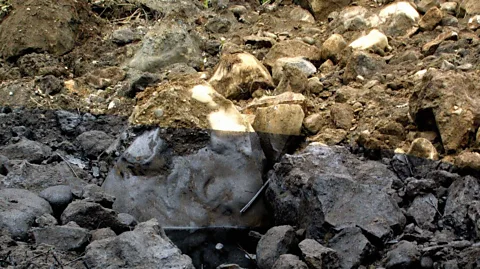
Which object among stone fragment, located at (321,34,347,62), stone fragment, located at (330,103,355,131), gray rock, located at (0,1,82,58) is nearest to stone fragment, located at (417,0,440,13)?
stone fragment, located at (321,34,347,62)

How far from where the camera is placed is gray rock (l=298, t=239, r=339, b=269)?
2988 mm

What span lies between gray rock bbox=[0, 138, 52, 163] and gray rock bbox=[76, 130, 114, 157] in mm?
268

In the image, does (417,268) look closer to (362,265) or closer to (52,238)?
(362,265)

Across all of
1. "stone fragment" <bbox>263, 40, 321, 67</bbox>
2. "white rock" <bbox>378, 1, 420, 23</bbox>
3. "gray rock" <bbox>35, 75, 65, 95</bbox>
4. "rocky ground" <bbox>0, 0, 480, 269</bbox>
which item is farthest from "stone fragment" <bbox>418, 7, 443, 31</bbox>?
"gray rock" <bbox>35, 75, 65, 95</bbox>

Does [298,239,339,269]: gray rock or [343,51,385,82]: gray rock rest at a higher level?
[298,239,339,269]: gray rock

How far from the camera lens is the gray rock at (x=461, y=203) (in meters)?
3.12

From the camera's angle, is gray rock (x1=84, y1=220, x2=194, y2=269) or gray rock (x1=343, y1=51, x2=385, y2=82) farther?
gray rock (x1=343, y1=51, x2=385, y2=82)

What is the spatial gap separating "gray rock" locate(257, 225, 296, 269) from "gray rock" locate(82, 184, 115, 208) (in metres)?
0.77

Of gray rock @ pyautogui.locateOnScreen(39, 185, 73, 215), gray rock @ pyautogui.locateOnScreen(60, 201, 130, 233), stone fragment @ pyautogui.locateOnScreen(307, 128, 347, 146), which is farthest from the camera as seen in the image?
stone fragment @ pyautogui.locateOnScreen(307, 128, 347, 146)

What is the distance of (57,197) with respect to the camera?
136 inches

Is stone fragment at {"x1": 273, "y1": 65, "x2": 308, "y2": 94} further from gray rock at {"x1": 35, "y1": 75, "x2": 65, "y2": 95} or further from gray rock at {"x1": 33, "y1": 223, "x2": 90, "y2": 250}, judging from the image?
gray rock at {"x1": 33, "y1": 223, "x2": 90, "y2": 250}

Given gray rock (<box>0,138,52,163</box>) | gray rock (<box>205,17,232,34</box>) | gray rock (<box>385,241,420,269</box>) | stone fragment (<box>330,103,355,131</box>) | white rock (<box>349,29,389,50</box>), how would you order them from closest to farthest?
gray rock (<box>385,241,420,269</box>), gray rock (<box>0,138,52,163</box>), stone fragment (<box>330,103,355,131</box>), white rock (<box>349,29,389,50</box>), gray rock (<box>205,17,232,34</box>)

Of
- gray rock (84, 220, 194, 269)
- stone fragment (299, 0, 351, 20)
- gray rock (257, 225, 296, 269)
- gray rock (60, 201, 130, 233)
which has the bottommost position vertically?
stone fragment (299, 0, 351, 20)

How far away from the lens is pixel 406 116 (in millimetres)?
3955
